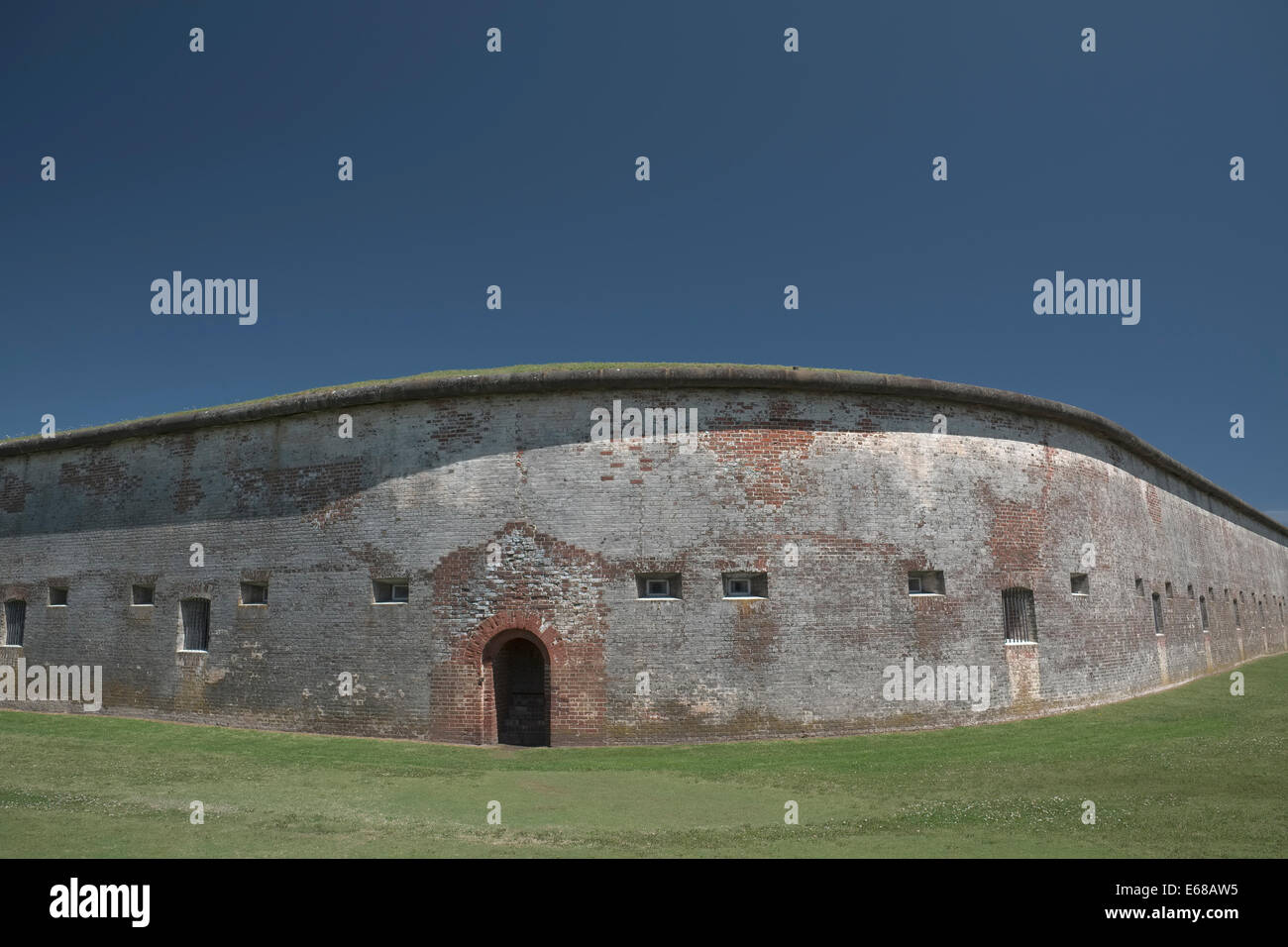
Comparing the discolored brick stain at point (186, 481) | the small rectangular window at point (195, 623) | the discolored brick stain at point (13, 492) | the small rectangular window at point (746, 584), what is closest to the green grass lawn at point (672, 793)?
the small rectangular window at point (195, 623)

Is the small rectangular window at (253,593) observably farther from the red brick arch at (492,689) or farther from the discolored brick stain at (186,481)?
the red brick arch at (492,689)

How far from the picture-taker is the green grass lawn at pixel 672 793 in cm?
650

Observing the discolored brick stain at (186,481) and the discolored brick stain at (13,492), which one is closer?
the discolored brick stain at (186,481)

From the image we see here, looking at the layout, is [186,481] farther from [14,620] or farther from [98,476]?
[14,620]

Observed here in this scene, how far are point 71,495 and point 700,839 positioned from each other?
16367 mm

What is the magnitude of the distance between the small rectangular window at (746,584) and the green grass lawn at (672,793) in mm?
2189

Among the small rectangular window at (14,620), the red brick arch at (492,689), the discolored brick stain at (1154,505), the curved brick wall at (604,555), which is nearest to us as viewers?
the red brick arch at (492,689)

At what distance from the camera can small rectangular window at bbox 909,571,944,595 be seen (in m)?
13.5

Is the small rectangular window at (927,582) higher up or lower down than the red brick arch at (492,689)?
higher up

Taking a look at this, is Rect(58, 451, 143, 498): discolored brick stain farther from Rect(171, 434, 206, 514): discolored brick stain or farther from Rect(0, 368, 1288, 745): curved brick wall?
Rect(171, 434, 206, 514): discolored brick stain

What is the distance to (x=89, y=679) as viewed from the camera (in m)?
16.1

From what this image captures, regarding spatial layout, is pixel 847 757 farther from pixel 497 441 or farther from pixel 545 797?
pixel 497 441

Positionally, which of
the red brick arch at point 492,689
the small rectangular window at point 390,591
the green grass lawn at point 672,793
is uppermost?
the small rectangular window at point 390,591
